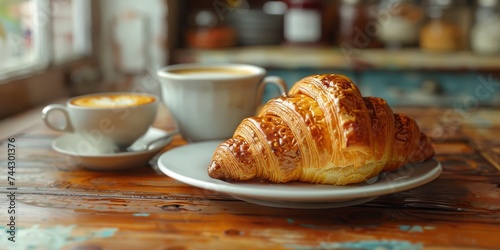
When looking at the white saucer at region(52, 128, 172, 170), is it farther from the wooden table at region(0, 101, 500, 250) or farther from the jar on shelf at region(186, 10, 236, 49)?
the jar on shelf at region(186, 10, 236, 49)

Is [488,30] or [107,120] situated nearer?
[107,120]

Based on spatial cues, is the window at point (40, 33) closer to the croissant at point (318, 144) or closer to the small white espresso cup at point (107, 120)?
the small white espresso cup at point (107, 120)

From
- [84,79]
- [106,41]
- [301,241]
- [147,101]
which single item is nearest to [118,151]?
[147,101]

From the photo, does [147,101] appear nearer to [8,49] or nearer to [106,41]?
[8,49]

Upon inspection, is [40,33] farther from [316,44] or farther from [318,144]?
[318,144]

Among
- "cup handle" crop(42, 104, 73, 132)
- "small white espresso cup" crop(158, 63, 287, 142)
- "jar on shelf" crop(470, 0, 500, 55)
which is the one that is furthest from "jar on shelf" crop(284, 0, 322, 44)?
"cup handle" crop(42, 104, 73, 132)

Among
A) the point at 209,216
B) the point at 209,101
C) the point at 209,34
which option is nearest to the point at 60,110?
the point at 209,101

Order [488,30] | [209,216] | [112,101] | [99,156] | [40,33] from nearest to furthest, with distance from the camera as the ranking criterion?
[209,216]
[99,156]
[112,101]
[40,33]
[488,30]
